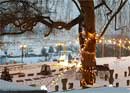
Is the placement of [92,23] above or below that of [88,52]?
above

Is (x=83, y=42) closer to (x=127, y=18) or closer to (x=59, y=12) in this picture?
(x=59, y=12)

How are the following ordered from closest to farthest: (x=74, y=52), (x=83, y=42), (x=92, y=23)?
(x=92, y=23) → (x=83, y=42) → (x=74, y=52)

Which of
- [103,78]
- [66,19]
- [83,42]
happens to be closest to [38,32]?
[66,19]

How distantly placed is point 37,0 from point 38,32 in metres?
1.18

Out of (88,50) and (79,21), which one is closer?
(88,50)

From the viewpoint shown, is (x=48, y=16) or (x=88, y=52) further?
(x=48, y=16)

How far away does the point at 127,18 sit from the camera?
7613mm

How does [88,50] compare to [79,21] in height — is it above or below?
below

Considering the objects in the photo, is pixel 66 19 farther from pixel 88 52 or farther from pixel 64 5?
pixel 88 52

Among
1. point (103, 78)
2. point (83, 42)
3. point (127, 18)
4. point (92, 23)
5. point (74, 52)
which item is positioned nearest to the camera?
point (92, 23)

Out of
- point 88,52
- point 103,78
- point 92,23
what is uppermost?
point 92,23

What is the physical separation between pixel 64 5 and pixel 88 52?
1209mm

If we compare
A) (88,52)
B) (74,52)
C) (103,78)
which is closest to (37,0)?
(88,52)

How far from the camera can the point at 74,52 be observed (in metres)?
14.9
